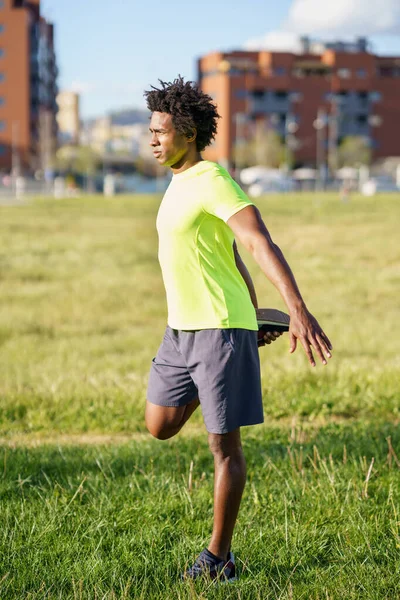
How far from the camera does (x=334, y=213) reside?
120ft

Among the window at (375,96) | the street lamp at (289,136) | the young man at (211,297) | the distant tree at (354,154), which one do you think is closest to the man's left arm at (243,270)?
the young man at (211,297)

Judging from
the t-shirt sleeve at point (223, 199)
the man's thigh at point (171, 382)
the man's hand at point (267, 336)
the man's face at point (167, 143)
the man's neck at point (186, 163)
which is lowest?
the man's thigh at point (171, 382)

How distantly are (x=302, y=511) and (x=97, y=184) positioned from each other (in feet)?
314

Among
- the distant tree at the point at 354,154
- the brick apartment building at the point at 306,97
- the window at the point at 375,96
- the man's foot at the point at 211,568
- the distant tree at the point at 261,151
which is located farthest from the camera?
the window at the point at 375,96

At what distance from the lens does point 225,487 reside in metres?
3.64

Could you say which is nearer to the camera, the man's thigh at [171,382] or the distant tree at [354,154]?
the man's thigh at [171,382]

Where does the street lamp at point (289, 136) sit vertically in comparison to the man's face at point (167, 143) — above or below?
below

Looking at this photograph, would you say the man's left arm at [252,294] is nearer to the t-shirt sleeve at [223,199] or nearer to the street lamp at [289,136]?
the t-shirt sleeve at [223,199]

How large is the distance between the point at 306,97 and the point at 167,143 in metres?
121

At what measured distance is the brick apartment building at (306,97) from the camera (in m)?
118

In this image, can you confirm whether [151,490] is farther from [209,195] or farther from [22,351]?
[22,351]

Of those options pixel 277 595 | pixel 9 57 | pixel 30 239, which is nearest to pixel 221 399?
pixel 277 595

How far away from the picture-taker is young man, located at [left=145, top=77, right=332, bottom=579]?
352 centimetres

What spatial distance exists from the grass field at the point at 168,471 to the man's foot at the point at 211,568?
0.05m
